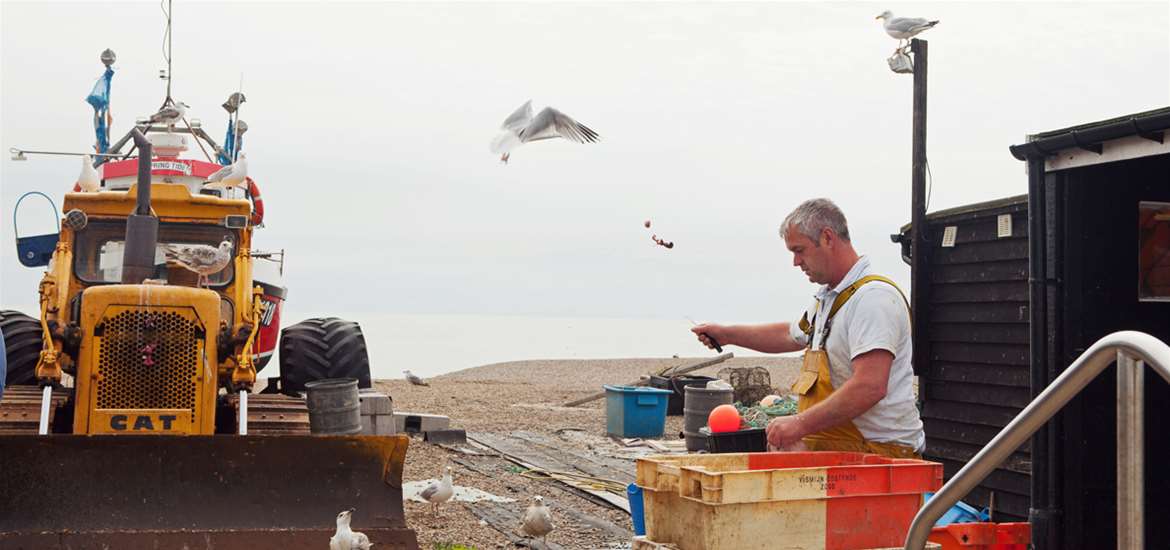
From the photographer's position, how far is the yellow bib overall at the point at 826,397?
4258 millimetres

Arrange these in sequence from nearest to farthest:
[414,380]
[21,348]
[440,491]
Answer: [440,491] → [21,348] → [414,380]

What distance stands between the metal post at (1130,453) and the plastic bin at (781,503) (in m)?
0.97

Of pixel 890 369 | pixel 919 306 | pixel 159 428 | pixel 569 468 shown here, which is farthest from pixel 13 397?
pixel 919 306

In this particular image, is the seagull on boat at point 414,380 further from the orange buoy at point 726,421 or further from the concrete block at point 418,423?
the orange buoy at point 726,421

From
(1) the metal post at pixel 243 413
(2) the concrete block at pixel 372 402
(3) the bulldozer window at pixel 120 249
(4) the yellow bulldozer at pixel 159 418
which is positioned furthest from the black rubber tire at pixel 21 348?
(2) the concrete block at pixel 372 402

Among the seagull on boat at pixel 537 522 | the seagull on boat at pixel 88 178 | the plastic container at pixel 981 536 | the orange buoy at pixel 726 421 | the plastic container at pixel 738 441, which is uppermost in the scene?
the seagull on boat at pixel 88 178

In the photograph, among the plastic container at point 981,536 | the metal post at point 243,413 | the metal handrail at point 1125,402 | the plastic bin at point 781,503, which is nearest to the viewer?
the metal handrail at point 1125,402

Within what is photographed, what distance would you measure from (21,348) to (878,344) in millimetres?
6548

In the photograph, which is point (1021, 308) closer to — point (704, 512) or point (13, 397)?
point (704, 512)

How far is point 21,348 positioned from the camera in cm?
827

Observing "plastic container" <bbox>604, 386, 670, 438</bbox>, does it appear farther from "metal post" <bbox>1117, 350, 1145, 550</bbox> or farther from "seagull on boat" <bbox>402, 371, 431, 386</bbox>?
"metal post" <bbox>1117, 350, 1145, 550</bbox>

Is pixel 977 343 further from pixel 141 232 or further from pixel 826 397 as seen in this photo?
pixel 141 232

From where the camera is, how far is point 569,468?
10.8 m

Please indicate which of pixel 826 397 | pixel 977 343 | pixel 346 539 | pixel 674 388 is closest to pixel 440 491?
pixel 346 539
